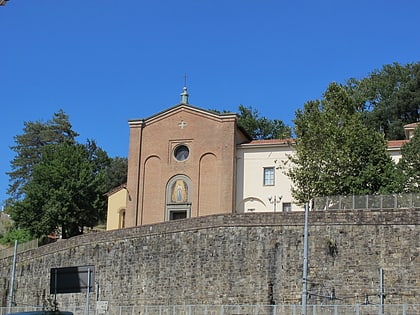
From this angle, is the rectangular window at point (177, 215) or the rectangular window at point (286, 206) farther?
the rectangular window at point (177, 215)

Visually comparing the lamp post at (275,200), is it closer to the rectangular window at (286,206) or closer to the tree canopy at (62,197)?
the rectangular window at (286,206)

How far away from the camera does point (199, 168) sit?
56000mm

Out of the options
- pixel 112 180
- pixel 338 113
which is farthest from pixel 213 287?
pixel 112 180

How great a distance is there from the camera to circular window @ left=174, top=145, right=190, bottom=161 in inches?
2242

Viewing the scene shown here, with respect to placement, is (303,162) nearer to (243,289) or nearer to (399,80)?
(243,289)

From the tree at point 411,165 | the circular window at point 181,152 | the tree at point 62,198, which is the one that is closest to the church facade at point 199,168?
the circular window at point 181,152

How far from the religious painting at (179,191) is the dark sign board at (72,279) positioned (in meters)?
30.5

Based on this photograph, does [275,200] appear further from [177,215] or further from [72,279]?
[72,279]

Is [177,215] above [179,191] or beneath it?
beneath

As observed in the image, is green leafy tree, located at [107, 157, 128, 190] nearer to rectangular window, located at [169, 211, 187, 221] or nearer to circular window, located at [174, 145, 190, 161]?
circular window, located at [174, 145, 190, 161]

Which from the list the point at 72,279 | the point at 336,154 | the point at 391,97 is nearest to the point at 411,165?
the point at 336,154

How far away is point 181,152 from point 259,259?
21.9 m

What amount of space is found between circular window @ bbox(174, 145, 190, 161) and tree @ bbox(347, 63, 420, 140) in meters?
26.3

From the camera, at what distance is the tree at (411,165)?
4294 cm
